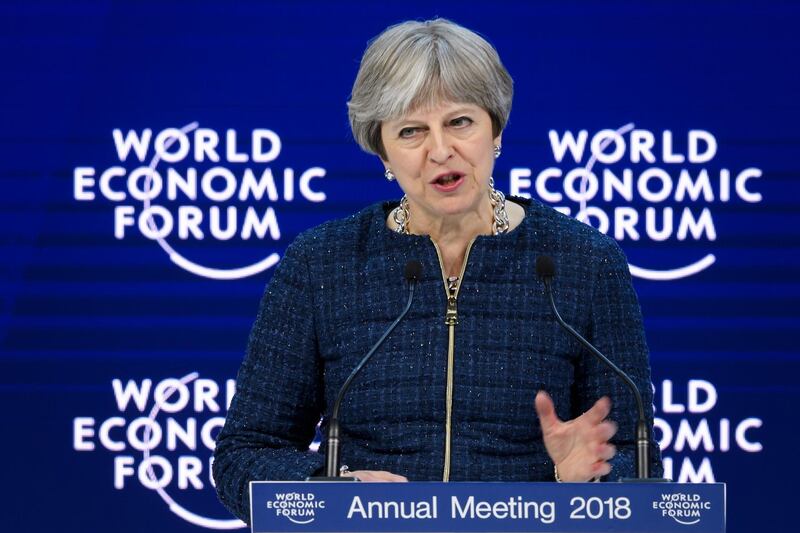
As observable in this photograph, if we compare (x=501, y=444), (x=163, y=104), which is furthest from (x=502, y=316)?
(x=163, y=104)

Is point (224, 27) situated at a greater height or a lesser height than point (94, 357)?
greater

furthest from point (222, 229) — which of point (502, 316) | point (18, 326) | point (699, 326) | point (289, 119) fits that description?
point (502, 316)

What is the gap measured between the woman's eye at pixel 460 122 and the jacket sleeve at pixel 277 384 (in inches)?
13.9

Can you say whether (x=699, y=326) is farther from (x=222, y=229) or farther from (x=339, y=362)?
(x=339, y=362)

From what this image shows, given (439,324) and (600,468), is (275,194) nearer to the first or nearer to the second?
(439,324)

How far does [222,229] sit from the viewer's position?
133 inches

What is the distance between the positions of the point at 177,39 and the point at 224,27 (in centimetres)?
13

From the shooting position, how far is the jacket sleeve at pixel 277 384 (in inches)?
79.6

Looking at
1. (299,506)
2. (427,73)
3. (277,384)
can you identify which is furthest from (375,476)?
(427,73)

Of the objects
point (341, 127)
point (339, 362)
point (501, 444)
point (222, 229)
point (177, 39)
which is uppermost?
point (177, 39)

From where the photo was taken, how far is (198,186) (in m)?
3.37

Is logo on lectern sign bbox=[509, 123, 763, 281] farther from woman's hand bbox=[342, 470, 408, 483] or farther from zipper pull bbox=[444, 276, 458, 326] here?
woman's hand bbox=[342, 470, 408, 483]

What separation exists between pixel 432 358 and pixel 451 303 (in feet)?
0.31

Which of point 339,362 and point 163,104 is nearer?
point 339,362
